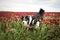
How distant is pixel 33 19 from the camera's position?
213 cm

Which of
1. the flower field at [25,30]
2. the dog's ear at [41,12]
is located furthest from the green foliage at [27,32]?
the dog's ear at [41,12]

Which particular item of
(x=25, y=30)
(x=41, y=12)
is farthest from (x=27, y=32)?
(x=41, y=12)

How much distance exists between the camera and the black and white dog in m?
2.13

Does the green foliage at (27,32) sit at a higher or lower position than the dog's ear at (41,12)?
lower

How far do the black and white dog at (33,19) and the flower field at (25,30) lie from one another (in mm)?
41

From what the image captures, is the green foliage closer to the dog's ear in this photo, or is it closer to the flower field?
the flower field

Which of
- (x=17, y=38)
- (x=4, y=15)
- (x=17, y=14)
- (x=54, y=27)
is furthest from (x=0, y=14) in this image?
(x=54, y=27)

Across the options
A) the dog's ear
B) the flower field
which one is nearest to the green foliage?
the flower field

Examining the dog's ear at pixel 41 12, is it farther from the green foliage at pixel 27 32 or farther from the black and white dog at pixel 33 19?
the green foliage at pixel 27 32

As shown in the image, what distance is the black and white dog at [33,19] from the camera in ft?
6.98

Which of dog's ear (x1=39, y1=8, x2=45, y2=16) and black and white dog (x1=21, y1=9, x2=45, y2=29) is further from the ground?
dog's ear (x1=39, y1=8, x2=45, y2=16)

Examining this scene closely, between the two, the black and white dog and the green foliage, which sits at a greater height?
the black and white dog

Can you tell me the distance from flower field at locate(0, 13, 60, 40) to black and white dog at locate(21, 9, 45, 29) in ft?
0.13

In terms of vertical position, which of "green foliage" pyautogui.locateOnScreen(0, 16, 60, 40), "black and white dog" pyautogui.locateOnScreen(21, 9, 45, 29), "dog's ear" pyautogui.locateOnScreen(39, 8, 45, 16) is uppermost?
"dog's ear" pyautogui.locateOnScreen(39, 8, 45, 16)
